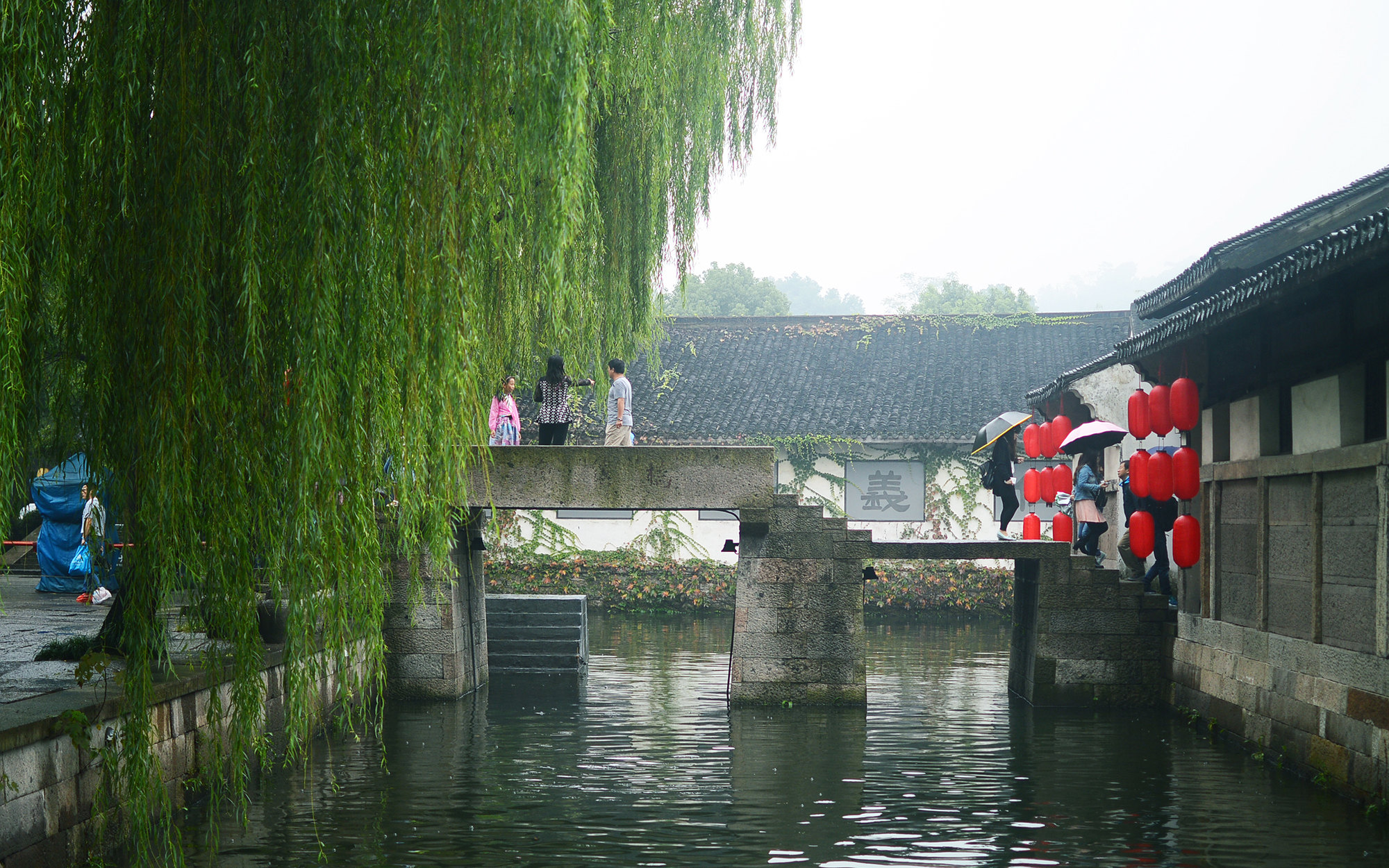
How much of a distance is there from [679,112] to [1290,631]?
787 centimetres

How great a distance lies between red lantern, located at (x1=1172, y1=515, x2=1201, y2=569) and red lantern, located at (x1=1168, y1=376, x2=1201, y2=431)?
83 cm

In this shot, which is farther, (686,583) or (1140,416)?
(686,583)

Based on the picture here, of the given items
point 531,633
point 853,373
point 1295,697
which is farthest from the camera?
point 853,373

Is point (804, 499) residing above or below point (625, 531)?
above

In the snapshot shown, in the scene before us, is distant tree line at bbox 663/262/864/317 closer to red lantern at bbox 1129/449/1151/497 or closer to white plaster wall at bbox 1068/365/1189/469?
white plaster wall at bbox 1068/365/1189/469

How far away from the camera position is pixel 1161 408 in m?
11.3

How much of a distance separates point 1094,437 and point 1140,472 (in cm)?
299

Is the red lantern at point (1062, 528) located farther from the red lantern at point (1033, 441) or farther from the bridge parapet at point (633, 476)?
the bridge parapet at point (633, 476)

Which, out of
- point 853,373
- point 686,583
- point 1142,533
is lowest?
point 686,583

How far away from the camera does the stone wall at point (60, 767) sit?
18.4 ft

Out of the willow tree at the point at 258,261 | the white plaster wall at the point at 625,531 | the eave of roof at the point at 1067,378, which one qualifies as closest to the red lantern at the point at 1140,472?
the eave of roof at the point at 1067,378

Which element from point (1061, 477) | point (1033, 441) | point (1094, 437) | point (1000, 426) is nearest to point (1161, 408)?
point (1094, 437)

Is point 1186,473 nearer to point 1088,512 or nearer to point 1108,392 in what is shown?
point 1088,512

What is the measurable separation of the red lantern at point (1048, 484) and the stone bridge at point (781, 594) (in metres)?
3.67
